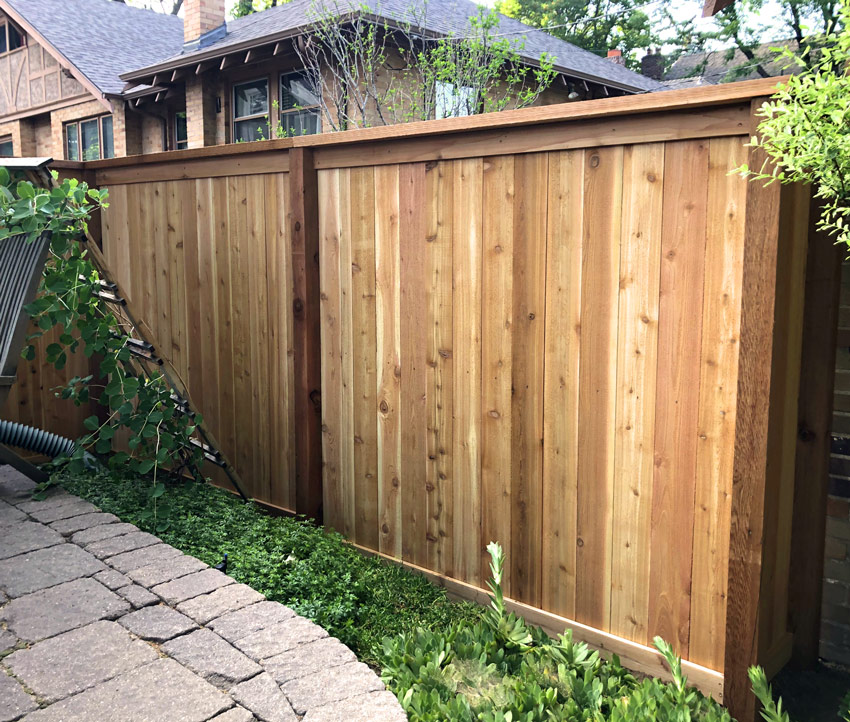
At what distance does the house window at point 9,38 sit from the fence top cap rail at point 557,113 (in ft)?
66.9

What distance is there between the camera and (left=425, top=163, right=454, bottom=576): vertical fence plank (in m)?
3.12

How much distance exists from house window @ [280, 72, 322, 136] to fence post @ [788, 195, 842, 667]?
11.2 m

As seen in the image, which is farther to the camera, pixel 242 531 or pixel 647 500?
pixel 242 531

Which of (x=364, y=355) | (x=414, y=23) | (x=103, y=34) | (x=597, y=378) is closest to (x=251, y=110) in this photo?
(x=414, y=23)

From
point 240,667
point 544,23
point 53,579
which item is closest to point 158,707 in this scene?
point 240,667

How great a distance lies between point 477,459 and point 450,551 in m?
0.42

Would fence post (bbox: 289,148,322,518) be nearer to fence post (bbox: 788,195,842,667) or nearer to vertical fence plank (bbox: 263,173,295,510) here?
vertical fence plank (bbox: 263,173,295,510)

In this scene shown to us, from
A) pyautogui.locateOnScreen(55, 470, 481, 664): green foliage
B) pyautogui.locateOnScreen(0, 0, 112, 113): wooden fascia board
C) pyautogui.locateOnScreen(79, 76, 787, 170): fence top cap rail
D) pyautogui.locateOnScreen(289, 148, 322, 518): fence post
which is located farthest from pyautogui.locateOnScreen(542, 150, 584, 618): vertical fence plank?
pyautogui.locateOnScreen(0, 0, 112, 113): wooden fascia board

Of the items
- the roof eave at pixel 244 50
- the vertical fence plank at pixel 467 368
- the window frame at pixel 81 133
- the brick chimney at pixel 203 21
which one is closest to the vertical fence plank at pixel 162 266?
the vertical fence plank at pixel 467 368

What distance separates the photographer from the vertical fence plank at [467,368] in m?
3.02

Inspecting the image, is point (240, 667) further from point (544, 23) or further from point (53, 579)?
point (544, 23)

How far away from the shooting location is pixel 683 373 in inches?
98.1

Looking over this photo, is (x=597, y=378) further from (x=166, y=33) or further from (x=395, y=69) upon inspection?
(x=166, y=33)

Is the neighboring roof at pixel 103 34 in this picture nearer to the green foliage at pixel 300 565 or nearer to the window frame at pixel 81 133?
the window frame at pixel 81 133
